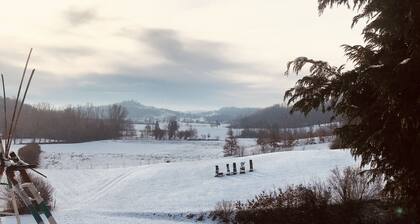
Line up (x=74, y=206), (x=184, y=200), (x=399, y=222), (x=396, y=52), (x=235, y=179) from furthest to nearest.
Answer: (x=235, y=179), (x=74, y=206), (x=184, y=200), (x=399, y=222), (x=396, y=52)

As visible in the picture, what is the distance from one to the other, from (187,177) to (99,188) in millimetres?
7116

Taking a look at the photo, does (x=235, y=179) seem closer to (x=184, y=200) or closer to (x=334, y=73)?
(x=184, y=200)

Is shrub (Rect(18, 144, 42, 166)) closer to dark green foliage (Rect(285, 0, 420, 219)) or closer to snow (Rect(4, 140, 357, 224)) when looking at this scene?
snow (Rect(4, 140, 357, 224))

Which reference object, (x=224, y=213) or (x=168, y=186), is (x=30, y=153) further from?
(x=224, y=213)

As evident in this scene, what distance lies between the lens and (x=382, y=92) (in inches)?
286

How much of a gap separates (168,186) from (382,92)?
Result: 27264mm

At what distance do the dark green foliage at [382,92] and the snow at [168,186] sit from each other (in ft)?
47.6

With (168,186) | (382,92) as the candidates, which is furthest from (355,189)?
(168,186)

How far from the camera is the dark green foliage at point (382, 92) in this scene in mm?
6996

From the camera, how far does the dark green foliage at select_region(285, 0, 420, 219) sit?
6996mm

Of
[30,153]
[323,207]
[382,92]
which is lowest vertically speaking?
[323,207]

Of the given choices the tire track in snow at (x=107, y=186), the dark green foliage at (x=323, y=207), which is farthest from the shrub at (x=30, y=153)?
the dark green foliage at (x=323, y=207)

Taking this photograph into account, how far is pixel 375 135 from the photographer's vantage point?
7570 millimetres

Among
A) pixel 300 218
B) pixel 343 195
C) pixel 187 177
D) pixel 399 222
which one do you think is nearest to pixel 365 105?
pixel 399 222
